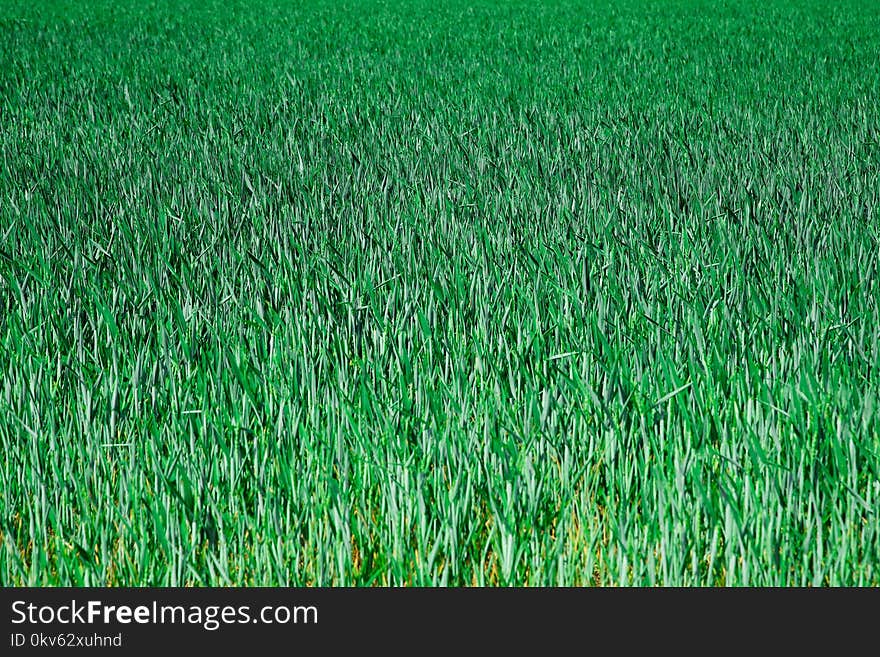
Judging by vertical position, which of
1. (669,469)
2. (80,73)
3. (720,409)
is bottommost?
(669,469)

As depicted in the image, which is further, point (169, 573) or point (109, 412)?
point (109, 412)

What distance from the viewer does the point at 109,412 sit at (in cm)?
169

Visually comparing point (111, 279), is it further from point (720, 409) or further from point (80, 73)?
point (80, 73)

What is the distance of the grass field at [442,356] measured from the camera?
1.39 meters

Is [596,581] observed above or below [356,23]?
below

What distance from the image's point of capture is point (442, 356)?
1991 millimetres

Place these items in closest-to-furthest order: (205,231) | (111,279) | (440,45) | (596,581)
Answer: (596,581) < (111,279) < (205,231) < (440,45)

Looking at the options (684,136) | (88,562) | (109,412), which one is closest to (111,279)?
(109,412)

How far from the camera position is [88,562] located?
133 centimetres

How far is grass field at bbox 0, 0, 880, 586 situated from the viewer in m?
1.39

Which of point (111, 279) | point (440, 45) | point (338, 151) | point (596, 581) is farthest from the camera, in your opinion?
point (440, 45)

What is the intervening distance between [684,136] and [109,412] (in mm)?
3478

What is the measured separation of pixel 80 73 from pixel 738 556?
683 centimetres

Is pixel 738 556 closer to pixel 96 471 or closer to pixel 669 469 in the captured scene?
pixel 669 469
